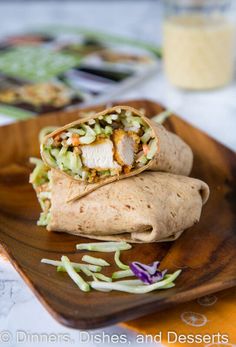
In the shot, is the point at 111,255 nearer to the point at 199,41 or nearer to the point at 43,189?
the point at 43,189

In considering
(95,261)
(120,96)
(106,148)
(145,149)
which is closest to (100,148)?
(106,148)

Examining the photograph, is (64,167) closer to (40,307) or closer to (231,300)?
(40,307)

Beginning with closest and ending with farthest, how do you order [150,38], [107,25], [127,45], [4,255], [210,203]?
[4,255] < [210,203] < [127,45] < [150,38] < [107,25]

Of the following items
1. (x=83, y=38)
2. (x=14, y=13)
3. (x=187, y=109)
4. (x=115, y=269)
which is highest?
(x=115, y=269)

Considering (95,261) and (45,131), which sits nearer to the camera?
(95,261)

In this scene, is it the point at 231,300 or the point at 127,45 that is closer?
the point at 231,300

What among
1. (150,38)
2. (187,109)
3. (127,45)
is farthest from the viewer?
(150,38)

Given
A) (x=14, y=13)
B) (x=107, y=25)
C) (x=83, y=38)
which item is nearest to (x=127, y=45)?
(x=83, y=38)
